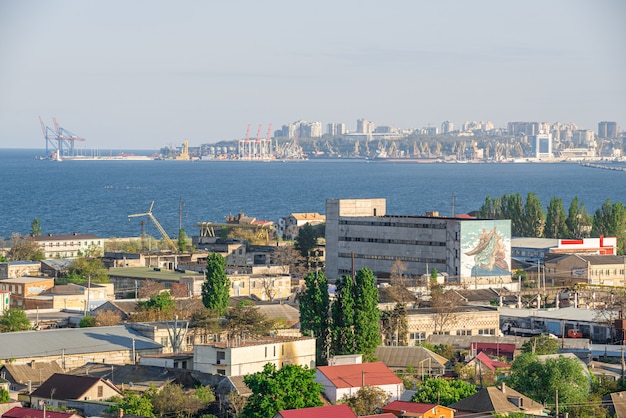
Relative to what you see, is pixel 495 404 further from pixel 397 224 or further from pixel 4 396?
pixel 397 224

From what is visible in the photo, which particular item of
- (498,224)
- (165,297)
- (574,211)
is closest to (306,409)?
(165,297)

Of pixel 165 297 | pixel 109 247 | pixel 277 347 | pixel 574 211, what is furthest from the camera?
pixel 574 211

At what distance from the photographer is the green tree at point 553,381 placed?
99.3 feet

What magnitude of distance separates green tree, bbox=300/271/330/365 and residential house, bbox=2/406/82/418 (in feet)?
32.4

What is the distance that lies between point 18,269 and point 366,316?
23.9 metres

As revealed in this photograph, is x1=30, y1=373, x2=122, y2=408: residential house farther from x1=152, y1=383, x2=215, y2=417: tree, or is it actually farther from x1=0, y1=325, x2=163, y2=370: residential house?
x1=0, y1=325, x2=163, y2=370: residential house

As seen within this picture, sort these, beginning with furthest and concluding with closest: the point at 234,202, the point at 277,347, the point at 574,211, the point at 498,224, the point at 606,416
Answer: the point at 234,202
the point at 574,211
the point at 498,224
the point at 277,347
the point at 606,416

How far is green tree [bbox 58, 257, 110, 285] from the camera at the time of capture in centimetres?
5309

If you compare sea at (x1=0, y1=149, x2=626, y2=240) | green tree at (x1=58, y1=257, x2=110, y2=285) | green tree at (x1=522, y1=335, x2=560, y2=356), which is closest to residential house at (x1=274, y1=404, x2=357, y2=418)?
green tree at (x1=522, y1=335, x2=560, y2=356)

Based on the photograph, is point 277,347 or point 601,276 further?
point 601,276

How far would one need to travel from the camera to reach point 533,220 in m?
78.8

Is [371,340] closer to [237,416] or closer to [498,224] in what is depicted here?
[237,416]

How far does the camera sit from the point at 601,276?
197 ft

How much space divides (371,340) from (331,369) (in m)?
4.48
